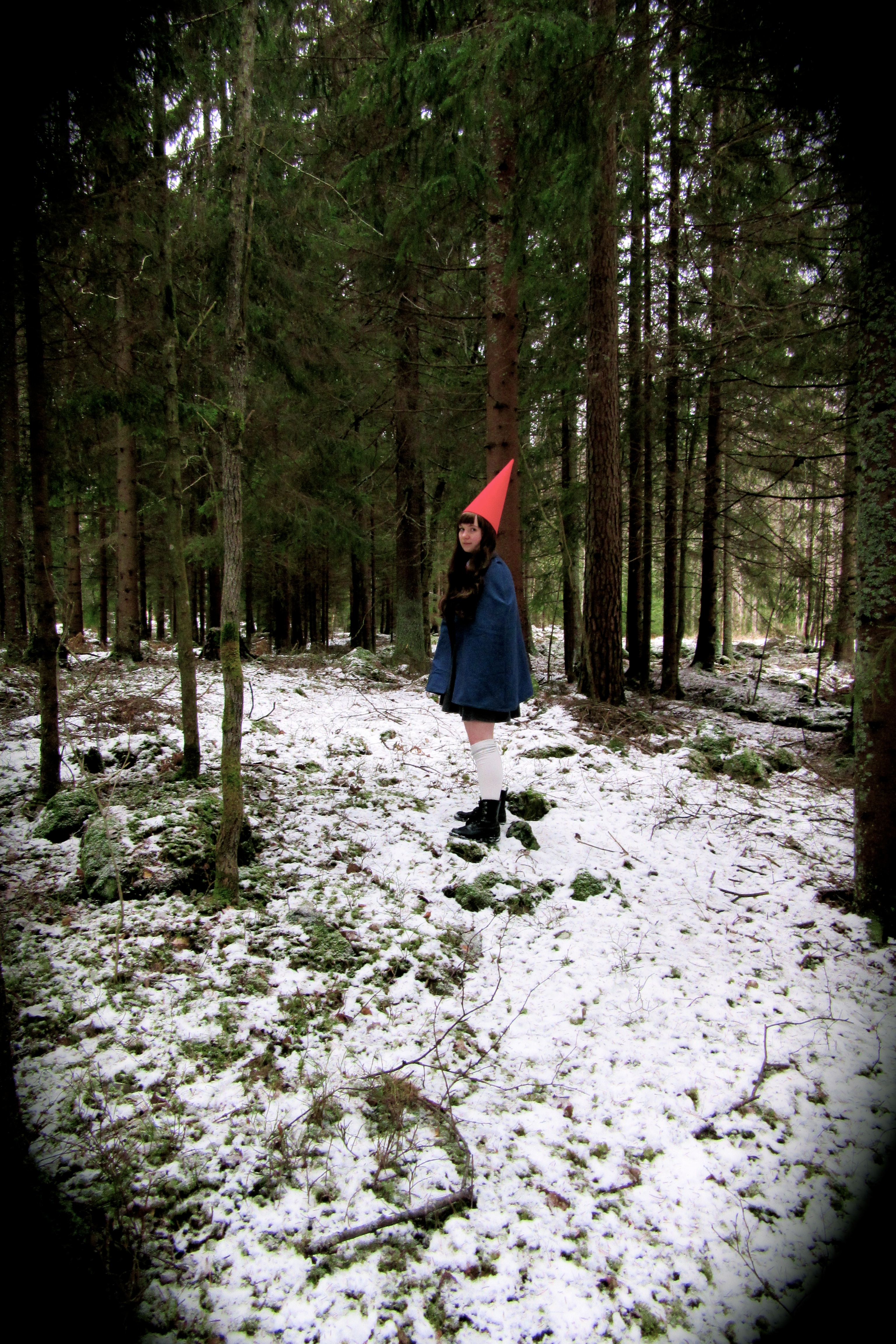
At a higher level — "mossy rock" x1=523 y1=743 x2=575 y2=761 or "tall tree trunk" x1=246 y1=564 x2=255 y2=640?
"tall tree trunk" x1=246 y1=564 x2=255 y2=640

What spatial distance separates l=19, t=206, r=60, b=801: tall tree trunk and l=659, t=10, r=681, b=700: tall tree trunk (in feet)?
23.0

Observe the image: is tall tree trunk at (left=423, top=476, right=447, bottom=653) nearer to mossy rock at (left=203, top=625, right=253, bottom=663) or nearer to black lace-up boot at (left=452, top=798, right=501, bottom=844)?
mossy rock at (left=203, top=625, right=253, bottom=663)

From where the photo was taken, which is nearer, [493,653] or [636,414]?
[493,653]

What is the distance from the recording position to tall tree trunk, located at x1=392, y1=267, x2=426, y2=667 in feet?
37.1

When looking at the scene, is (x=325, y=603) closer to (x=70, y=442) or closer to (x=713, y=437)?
(x=713, y=437)

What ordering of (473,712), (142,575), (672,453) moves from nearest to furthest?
1. (473,712)
2. (672,453)
3. (142,575)

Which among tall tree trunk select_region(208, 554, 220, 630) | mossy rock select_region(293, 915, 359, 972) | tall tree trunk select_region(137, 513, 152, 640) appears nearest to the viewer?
mossy rock select_region(293, 915, 359, 972)

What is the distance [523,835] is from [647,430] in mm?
8891

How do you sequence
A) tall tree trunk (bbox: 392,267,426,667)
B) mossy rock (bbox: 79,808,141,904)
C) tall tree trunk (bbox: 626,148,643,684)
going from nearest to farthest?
mossy rock (bbox: 79,808,141,904)
tall tree trunk (bbox: 626,148,643,684)
tall tree trunk (bbox: 392,267,426,667)

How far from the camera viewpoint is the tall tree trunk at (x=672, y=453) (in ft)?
29.9

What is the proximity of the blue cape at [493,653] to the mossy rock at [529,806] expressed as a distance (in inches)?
40.1

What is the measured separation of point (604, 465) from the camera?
24.8ft

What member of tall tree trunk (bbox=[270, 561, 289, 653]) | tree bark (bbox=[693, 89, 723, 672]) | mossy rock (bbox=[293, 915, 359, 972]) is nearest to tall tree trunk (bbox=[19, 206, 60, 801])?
mossy rock (bbox=[293, 915, 359, 972])

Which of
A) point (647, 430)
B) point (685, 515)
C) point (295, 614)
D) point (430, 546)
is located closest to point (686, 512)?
point (685, 515)
